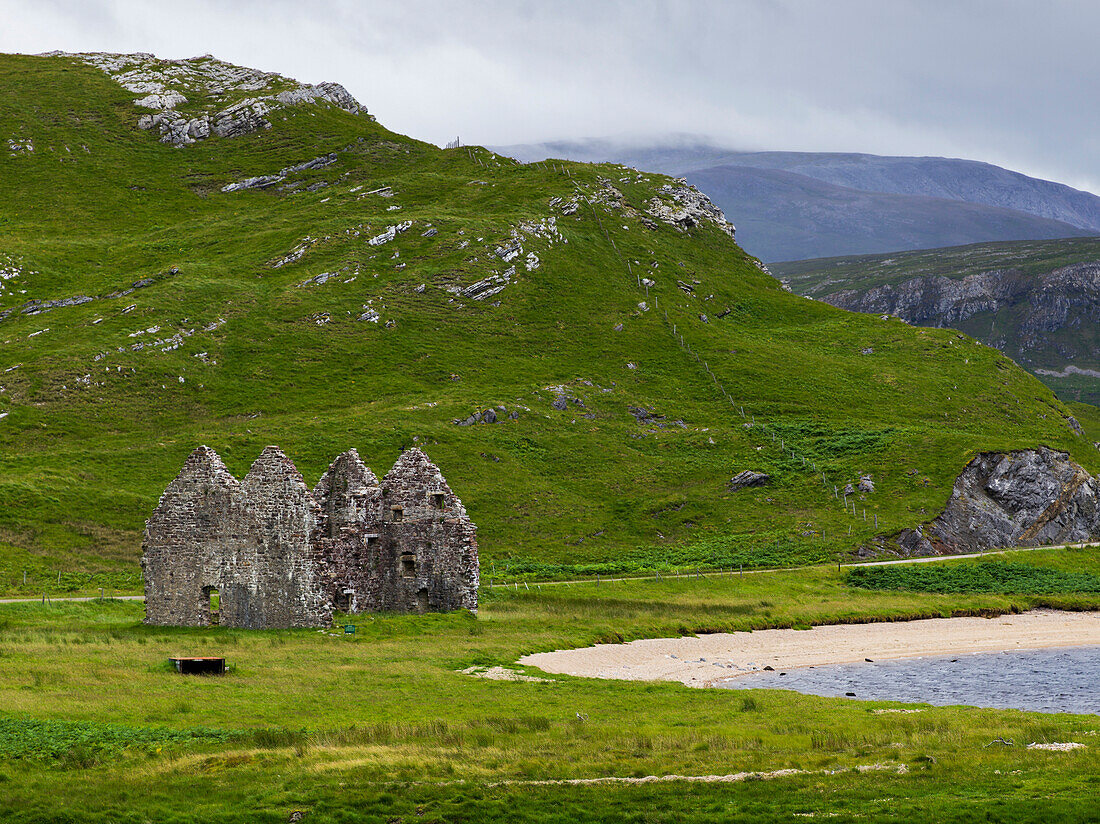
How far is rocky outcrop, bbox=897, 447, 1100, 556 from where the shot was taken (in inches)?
3300

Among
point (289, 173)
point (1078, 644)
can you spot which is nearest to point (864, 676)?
point (1078, 644)

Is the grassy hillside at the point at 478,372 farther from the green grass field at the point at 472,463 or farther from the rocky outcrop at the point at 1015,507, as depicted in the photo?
the rocky outcrop at the point at 1015,507

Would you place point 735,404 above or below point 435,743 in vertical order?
above

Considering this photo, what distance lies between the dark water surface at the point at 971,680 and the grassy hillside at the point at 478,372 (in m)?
30.0

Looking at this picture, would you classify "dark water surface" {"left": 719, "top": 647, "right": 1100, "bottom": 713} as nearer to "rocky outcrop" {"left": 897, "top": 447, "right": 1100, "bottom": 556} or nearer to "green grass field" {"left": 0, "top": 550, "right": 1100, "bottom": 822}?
"green grass field" {"left": 0, "top": 550, "right": 1100, "bottom": 822}

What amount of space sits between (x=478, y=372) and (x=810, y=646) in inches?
2871

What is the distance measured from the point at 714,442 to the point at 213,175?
398ft

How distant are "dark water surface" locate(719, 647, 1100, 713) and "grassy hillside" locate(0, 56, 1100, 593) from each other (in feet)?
98.3

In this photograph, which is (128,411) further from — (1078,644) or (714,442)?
(1078,644)

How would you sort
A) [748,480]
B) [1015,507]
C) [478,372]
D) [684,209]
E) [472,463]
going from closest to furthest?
1. [1015,507]
2. [748,480]
3. [472,463]
4. [478,372]
5. [684,209]

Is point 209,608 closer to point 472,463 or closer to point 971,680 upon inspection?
point 971,680

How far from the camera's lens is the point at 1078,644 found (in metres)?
52.5

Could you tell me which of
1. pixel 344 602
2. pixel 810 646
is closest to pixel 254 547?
pixel 344 602

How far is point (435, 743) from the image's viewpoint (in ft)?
81.4
